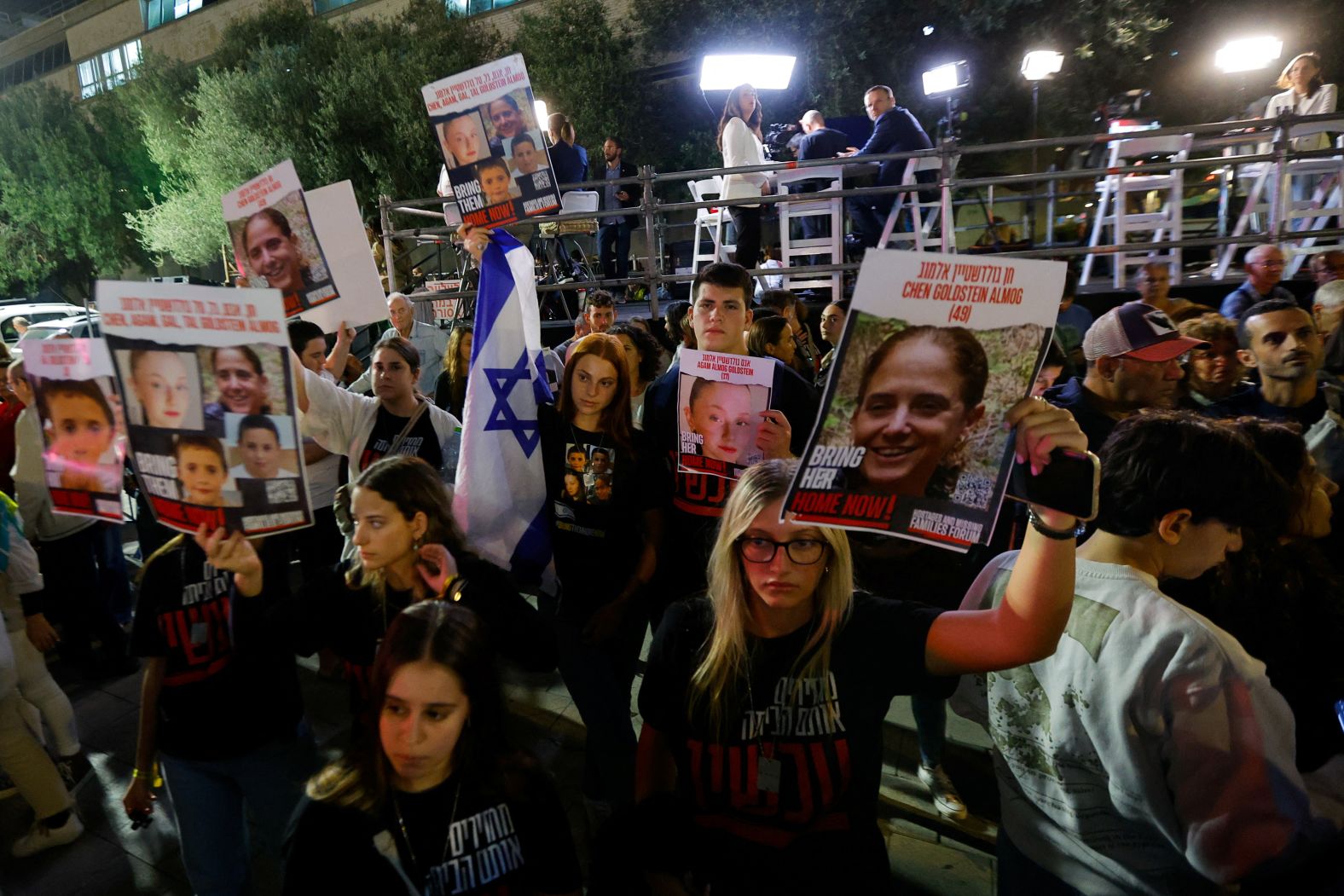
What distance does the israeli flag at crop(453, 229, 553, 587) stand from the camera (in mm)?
3188

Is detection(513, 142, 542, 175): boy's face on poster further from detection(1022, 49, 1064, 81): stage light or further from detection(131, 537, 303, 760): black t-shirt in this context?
detection(1022, 49, 1064, 81): stage light

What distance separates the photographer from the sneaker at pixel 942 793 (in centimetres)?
326

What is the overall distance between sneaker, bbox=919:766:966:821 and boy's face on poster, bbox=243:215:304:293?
329cm

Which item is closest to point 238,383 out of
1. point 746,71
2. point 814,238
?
point 814,238

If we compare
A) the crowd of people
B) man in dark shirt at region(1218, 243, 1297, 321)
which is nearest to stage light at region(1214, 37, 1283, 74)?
man in dark shirt at region(1218, 243, 1297, 321)

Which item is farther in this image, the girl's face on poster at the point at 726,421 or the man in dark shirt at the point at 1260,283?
the man in dark shirt at the point at 1260,283

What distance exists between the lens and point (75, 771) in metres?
3.96

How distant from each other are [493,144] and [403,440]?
1.39 metres

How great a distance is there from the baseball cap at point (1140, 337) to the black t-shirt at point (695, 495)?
109cm

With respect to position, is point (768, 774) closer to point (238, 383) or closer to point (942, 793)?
point (238, 383)

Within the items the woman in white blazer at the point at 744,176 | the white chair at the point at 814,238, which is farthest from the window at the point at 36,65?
the white chair at the point at 814,238

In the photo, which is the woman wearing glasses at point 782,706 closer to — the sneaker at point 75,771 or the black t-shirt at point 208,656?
the black t-shirt at point 208,656

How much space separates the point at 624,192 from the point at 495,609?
808cm

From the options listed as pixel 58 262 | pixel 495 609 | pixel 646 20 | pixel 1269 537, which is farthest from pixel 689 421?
pixel 58 262
